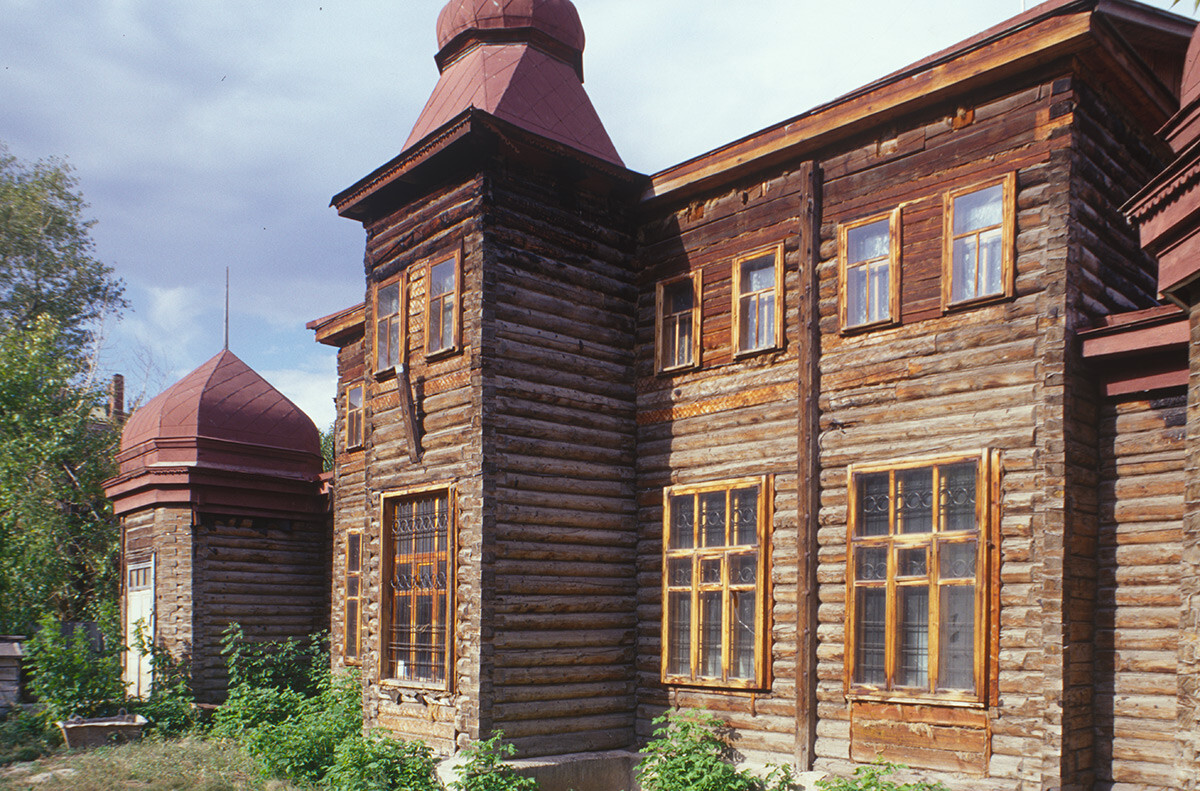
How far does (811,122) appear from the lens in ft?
34.9

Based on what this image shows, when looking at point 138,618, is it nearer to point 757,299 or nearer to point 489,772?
point 489,772

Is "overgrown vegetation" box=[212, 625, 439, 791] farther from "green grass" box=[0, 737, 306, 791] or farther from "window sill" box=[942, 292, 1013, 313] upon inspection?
"window sill" box=[942, 292, 1013, 313]

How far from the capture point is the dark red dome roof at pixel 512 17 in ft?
45.4

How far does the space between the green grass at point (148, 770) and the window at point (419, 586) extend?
6.85 ft

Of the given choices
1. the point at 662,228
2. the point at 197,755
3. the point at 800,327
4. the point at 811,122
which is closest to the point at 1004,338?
the point at 800,327

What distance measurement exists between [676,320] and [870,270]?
276 cm

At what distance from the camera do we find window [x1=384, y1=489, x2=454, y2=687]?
11430 millimetres

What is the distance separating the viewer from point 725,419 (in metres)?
11.4

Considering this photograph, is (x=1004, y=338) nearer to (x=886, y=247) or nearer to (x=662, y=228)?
(x=886, y=247)

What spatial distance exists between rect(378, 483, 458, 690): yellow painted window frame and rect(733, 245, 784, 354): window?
12.4 ft

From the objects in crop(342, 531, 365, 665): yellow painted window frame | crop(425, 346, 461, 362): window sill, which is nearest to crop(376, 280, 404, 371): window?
crop(425, 346, 461, 362): window sill

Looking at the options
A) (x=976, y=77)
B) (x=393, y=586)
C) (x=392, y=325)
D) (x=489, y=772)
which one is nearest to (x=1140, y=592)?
(x=976, y=77)

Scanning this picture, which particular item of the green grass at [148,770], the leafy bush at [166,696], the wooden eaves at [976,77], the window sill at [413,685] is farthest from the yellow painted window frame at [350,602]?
the wooden eaves at [976,77]

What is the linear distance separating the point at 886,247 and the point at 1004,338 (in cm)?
166
